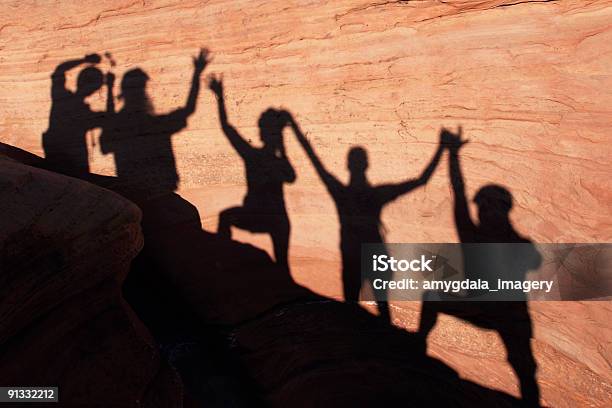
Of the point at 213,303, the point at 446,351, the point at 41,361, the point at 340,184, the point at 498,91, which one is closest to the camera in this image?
the point at 41,361

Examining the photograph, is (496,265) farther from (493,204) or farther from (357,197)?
(357,197)

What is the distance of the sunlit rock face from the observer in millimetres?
2934

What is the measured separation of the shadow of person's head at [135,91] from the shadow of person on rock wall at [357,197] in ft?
4.02

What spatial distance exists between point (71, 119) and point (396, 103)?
2653mm

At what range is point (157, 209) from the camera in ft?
12.0

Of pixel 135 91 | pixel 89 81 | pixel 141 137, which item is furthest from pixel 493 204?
pixel 89 81

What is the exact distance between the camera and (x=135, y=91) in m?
3.53

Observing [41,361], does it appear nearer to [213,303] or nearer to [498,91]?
[213,303]

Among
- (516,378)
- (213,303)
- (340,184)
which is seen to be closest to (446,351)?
(516,378)

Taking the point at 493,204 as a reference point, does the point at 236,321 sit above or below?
below

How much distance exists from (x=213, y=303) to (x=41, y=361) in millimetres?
1669

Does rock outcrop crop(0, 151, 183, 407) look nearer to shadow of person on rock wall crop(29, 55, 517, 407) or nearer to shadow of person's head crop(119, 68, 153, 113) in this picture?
shadow of person on rock wall crop(29, 55, 517, 407)

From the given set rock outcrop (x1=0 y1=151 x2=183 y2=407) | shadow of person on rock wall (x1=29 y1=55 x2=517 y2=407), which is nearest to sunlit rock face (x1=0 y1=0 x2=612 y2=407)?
shadow of person on rock wall (x1=29 y1=55 x2=517 y2=407)

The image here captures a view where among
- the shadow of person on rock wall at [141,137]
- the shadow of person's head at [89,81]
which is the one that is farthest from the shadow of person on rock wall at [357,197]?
the shadow of person's head at [89,81]
